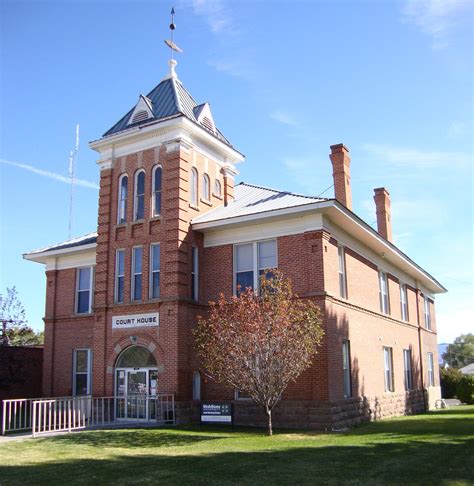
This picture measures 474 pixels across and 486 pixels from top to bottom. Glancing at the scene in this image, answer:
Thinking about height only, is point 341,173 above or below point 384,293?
above

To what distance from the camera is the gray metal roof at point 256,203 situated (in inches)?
856

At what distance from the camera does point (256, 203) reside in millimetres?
23688

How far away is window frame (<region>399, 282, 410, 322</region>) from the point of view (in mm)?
31672

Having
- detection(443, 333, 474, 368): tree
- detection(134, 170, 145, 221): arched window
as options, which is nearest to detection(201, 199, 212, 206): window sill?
detection(134, 170, 145, 221): arched window

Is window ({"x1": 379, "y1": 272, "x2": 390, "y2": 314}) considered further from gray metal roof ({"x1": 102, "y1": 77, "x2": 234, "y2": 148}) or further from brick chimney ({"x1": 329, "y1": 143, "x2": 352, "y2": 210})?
gray metal roof ({"x1": 102, "y1": 77, "x2": 234, "y2": 148})

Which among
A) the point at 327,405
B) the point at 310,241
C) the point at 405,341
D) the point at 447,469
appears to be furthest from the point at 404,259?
the point at 447,469

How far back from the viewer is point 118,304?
Answer: 23.0 m

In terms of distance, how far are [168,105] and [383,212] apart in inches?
559

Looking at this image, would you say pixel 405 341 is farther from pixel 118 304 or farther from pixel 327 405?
pixel 118 304

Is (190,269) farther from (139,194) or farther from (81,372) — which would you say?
(81,372)

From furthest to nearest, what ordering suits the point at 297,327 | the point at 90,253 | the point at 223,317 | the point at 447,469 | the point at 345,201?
1. the point at 90,253
2. the point at 345,201
3. the point at 223,317
4. the point at 297,327
5. the point at 447,469

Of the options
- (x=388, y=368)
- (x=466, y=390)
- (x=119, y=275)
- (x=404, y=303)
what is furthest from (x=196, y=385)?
(x=466, y=390)

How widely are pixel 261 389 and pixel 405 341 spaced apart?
15.6m

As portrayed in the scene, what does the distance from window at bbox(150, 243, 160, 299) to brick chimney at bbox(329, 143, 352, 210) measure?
7978 mm
